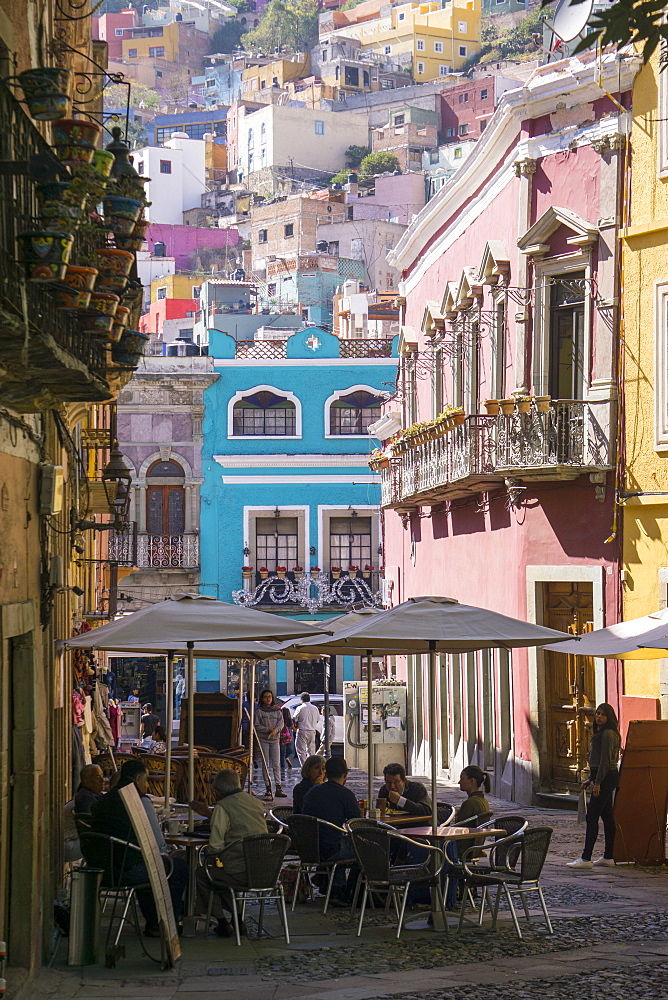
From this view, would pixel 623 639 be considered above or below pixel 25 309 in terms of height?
below

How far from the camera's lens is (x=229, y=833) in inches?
419

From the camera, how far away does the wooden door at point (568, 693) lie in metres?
18.1

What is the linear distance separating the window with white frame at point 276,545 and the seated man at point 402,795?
1077 inches

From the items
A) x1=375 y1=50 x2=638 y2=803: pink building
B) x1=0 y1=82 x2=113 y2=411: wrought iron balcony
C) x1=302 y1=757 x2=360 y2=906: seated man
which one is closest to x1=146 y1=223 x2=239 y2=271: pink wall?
x1=375 y1=50 x2=638 y2=803: pink building

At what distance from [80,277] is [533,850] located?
5237mm

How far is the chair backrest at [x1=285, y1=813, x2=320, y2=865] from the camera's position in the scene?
37.7ft

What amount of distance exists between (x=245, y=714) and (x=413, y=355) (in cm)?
746

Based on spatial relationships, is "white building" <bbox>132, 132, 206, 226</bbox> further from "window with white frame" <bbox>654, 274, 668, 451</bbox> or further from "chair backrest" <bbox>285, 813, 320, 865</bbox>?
"chair backrest" <bbox>285, 813, 320, 865</bbox>

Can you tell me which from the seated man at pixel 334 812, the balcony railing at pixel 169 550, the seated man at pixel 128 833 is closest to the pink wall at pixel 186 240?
the balcony railing at pixel 169 550

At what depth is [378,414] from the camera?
1587 inches

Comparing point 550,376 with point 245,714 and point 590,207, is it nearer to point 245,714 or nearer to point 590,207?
point 590,207

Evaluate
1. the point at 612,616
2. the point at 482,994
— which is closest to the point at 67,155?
the point at 482,994

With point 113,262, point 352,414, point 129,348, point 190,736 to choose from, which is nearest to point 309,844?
point 190,736

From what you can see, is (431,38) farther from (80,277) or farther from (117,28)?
(80,277)
